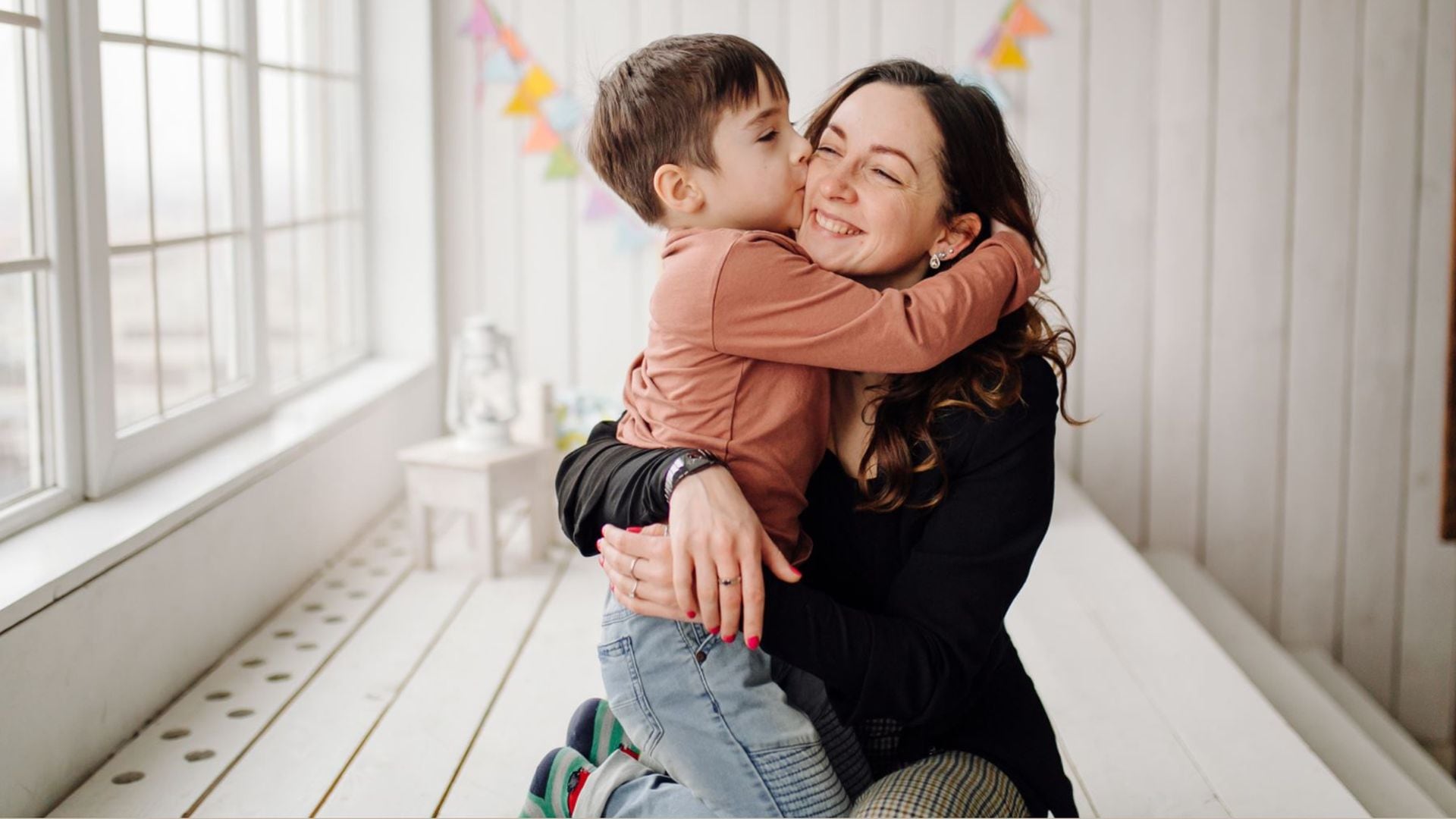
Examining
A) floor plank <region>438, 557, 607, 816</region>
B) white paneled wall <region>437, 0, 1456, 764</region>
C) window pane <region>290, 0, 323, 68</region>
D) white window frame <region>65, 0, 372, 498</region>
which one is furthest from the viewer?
white paneled wall <region>437, 0, 1456, 764</region>

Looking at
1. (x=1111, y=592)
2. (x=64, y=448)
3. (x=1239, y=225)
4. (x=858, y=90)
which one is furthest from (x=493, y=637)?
(x=1239, y=225)

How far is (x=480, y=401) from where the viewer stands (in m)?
3.51

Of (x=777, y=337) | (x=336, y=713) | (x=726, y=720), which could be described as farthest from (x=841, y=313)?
(x=336, y=713)

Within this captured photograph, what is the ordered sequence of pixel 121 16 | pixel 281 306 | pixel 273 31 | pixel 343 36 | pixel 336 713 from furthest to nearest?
pixel 343 36 < pixel 281 306 < pixel 273 31 < pixel 121 16 < pixel 336 713

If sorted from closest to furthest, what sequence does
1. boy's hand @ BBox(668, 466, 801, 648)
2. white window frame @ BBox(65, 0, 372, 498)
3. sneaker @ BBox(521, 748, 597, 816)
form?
boy's hand @ BBox(668, 466, 801, 648) → sneaker @ BBox(521, 748, 597, 816) → white window frame @ BBox(65, 0, 372, 498)

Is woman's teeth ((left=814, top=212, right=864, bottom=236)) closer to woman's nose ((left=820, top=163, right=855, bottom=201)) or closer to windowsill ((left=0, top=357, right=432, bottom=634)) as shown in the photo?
woman's nose ((left=820, top=163, right=855, bottom=201))

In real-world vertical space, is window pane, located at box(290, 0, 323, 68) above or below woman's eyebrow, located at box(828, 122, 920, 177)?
above

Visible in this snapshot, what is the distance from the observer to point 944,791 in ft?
5.05

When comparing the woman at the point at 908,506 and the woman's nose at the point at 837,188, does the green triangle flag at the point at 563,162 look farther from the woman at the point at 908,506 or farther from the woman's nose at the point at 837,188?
the woman's nose at the point at 837,188

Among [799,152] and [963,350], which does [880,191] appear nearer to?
[799,152]

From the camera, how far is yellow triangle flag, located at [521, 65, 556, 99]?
4098 millimetres

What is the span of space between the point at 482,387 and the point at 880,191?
6.91 feet

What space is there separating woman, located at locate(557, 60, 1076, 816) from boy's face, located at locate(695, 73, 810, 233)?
0.12 feet

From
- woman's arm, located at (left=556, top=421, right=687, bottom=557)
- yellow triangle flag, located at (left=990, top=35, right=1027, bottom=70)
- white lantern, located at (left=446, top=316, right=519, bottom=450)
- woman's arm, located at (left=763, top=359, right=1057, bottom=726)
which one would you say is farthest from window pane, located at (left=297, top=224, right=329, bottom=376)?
woman's arm, located at (left=763, top=359, right=1057, bottom=726)
